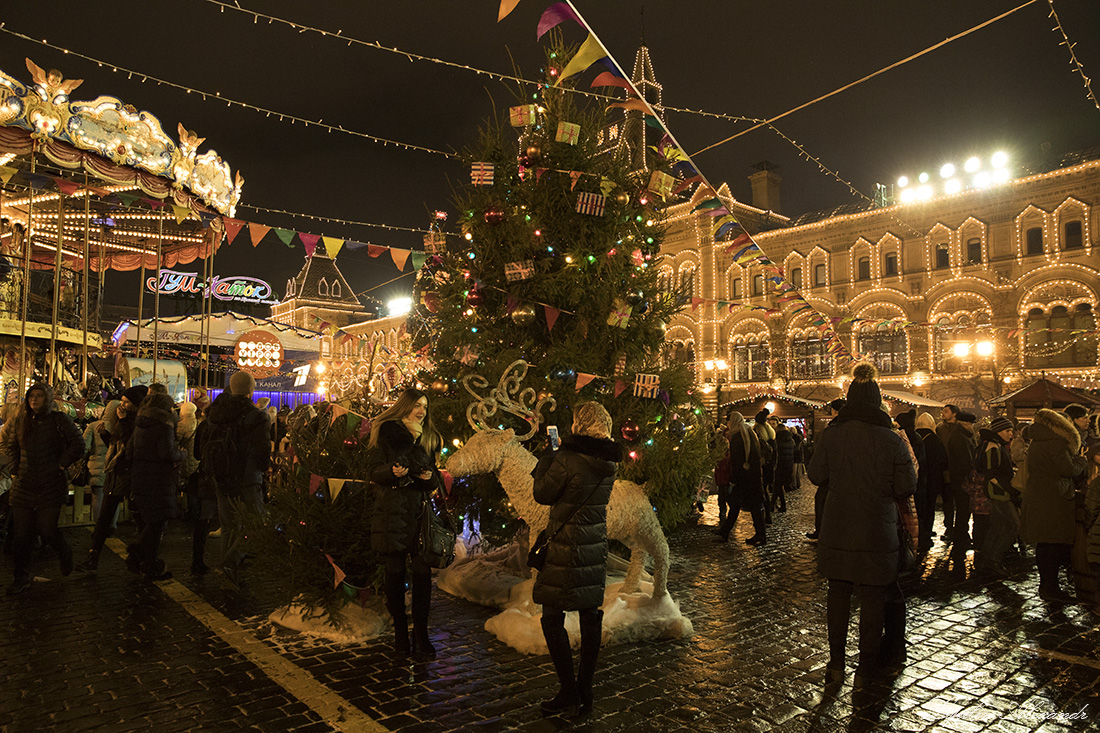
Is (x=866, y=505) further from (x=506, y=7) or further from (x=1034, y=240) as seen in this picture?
(x=1034, y=240)

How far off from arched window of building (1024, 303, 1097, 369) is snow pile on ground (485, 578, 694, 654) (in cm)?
2655

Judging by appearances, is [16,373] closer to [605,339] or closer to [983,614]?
[605,339]

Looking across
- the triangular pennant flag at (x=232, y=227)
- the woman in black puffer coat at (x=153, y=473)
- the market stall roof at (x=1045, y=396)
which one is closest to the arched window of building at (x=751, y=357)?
the market stall roof at (x=1045, y=396)

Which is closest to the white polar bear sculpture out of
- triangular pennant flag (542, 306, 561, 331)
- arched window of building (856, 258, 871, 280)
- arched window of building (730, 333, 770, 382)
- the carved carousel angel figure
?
triangular pennant flag (542, 306, 561, 331)

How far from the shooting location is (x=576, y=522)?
12.1 ft

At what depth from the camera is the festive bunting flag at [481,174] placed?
6.45 meters

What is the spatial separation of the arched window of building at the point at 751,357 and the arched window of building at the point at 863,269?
5.12 m

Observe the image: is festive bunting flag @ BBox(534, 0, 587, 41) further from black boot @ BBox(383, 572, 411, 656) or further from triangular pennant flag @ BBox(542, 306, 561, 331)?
black boot @ BBox(383, 572, 411, 656)

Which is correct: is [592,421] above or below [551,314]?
below

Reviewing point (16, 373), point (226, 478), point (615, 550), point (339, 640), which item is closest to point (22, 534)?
point (226, 478)

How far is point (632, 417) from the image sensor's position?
618 centimetres

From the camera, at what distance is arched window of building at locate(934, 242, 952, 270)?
29.1 metres

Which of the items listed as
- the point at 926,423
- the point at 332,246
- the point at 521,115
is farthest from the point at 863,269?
the point at 521,115

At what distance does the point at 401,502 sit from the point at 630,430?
76.6 inches
